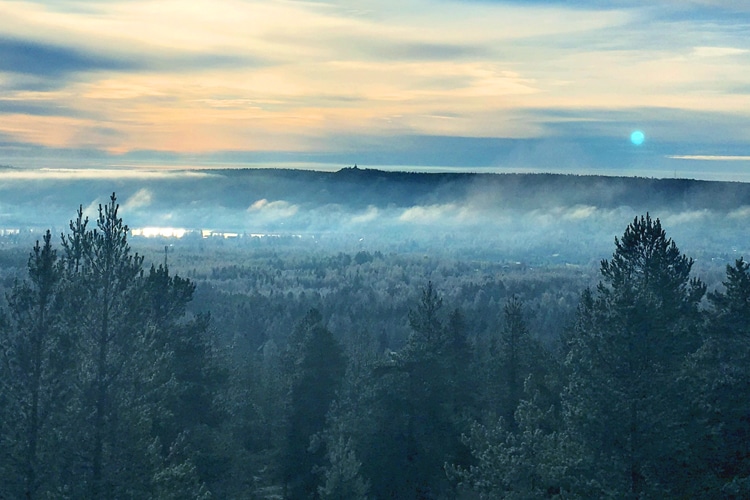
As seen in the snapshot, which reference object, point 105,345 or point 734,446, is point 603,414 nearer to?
point 734,446

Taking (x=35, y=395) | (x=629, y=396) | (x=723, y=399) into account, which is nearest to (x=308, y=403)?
(x=35, y=395)

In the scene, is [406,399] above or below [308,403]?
above

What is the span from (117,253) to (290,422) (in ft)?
71.4

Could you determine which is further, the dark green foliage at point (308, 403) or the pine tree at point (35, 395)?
the dark green foliage at point (308, 403)

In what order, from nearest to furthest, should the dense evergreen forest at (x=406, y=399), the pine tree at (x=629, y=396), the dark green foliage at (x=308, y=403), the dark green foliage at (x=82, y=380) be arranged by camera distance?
the dark green foliage at (x=82, y=380)
the dense evergreen forest at (x=406, y=399)
the pine tree at (x=629, y=396)
the dark green foliage at (x=308, y=403)

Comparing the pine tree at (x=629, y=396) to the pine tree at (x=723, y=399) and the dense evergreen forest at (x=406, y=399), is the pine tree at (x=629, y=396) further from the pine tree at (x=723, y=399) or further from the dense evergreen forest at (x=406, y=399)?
the pine tree at (x=723, y=399)

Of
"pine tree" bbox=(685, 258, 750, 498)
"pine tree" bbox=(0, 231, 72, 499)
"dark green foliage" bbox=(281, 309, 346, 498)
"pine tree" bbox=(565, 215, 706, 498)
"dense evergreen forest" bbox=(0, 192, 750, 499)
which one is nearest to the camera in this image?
"pine tree" bbox=(0, 231, 72, 499)

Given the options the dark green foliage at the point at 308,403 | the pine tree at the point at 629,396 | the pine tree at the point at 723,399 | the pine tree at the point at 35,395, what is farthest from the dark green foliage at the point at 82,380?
the dark green foliage at the point at 308,403

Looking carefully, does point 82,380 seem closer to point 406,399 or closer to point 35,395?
point 35,395

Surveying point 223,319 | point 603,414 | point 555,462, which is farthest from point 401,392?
point 223,319

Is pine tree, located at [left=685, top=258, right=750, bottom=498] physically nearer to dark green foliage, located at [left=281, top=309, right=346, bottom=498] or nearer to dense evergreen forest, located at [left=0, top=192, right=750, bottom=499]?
dense evergreen forest, located at [left=0, top=192, right=750, bottom=499]

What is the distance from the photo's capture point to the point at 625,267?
98.7 feet

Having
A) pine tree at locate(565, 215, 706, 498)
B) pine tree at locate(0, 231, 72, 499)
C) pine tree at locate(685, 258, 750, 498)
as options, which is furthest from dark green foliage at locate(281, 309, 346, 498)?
pine tree at locate(0, 231, 72, 499)

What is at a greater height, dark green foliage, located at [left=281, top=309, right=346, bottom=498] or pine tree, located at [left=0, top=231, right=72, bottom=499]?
pine tree, located at [left=0, top=231, right=72, bottom=499]
